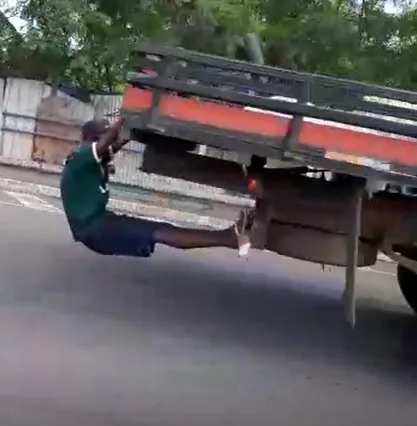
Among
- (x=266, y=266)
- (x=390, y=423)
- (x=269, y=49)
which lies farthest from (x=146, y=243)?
(x=269, y=49)

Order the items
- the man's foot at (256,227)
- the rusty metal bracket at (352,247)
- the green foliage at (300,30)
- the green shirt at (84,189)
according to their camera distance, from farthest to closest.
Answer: the green foliage at (300,30)
the green shirt at (84,189)
the man's foot at (256,227)
the rusty metal bracket at (352,247)

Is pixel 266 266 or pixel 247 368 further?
pixel 266 266

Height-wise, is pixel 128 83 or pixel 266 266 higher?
pixel 128 83

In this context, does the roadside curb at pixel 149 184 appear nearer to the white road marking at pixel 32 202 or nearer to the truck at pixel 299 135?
the white road marking at pixel 32 202

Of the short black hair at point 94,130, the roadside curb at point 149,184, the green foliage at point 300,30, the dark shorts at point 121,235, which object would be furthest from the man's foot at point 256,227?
the green foliage at point 300,30

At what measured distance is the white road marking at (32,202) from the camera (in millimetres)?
13217

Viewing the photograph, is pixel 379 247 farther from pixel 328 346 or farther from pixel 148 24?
pixel 148 24

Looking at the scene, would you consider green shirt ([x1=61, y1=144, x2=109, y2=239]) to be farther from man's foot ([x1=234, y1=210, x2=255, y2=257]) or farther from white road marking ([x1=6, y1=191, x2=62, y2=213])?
white road marking ([x1=6, y1=191, x2=62, y2=213])

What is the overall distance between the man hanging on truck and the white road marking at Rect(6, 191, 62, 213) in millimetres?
6683

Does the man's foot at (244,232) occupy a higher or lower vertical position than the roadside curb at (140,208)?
higher

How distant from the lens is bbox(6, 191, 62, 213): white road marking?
520 inches

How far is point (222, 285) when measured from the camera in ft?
28.6

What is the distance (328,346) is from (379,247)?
51.8 inches

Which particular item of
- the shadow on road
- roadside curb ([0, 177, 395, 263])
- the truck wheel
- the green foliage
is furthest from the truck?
roadside curb ([0, 177, 395, 263])
